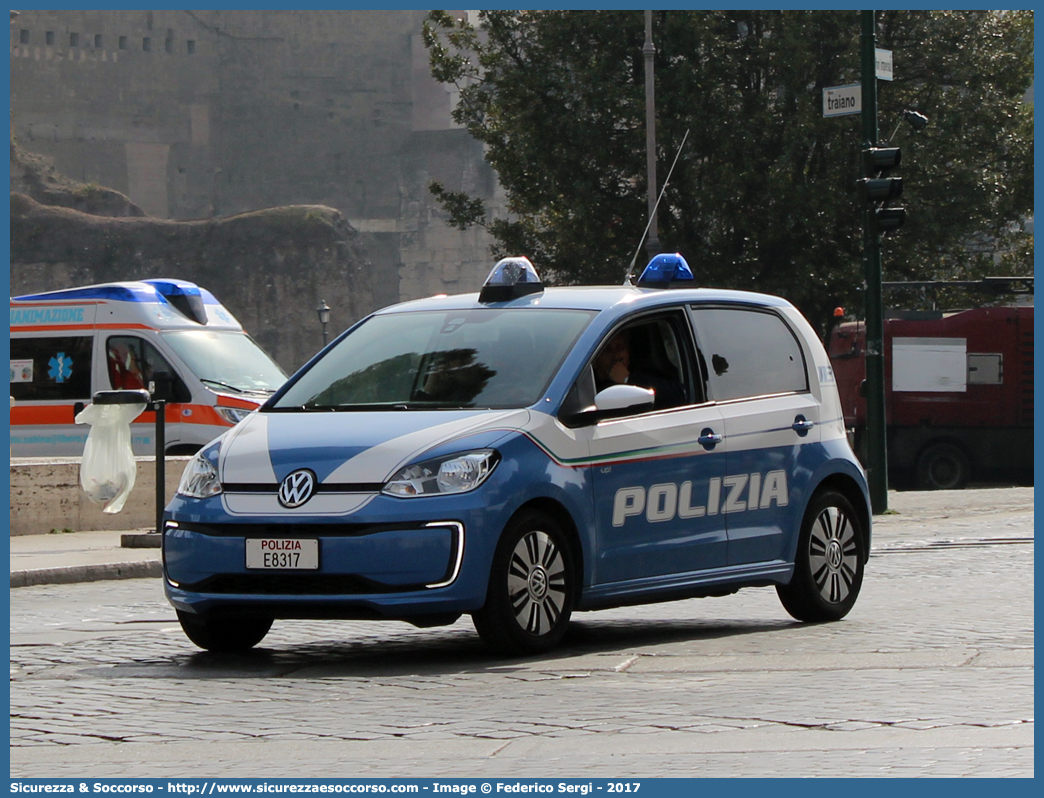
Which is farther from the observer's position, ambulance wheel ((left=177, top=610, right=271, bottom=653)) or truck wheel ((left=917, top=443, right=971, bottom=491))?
truck wheel ((left=917, top=443, right=971, bottom=491))

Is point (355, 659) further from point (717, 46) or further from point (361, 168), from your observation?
point (361, 168)

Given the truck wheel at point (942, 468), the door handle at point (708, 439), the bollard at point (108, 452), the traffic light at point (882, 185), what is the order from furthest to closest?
the truck wheel at point (942, 468) < the traffic light at point (882, 185) < the bollard at point (108, 452) < the door handle at point (708, 439)

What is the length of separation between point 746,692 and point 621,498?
5.26ft

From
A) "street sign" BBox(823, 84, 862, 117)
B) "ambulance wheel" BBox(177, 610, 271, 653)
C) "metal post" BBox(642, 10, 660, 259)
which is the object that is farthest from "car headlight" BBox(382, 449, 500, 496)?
"metal post" BBox(642, 10, 660, 259)

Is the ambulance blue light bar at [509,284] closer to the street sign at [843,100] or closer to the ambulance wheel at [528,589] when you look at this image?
the ambulance wheel at [528,589]

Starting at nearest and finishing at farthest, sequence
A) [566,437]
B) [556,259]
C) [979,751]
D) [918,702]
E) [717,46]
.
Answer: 1. [979,751]
2. [918,702]
3. [566,437]
4. [717,46]
5. [556,259]

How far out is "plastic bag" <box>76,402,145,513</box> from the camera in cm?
1652

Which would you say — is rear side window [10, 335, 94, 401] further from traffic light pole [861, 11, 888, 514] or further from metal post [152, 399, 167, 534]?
traffic light pole [861, 11, 888, 514]

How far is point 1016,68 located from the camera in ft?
116

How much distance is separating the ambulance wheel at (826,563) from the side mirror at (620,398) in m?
1.55

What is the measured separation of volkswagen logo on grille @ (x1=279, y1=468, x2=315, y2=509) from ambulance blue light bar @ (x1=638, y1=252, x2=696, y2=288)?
7.93 feet

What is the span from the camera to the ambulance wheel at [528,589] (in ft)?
26.6

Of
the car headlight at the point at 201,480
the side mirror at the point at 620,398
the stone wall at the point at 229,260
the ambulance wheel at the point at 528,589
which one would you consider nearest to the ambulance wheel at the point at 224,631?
the car headlight at the point at 201,480

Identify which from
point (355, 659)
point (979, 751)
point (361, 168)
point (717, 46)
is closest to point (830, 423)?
point (355, 659)
